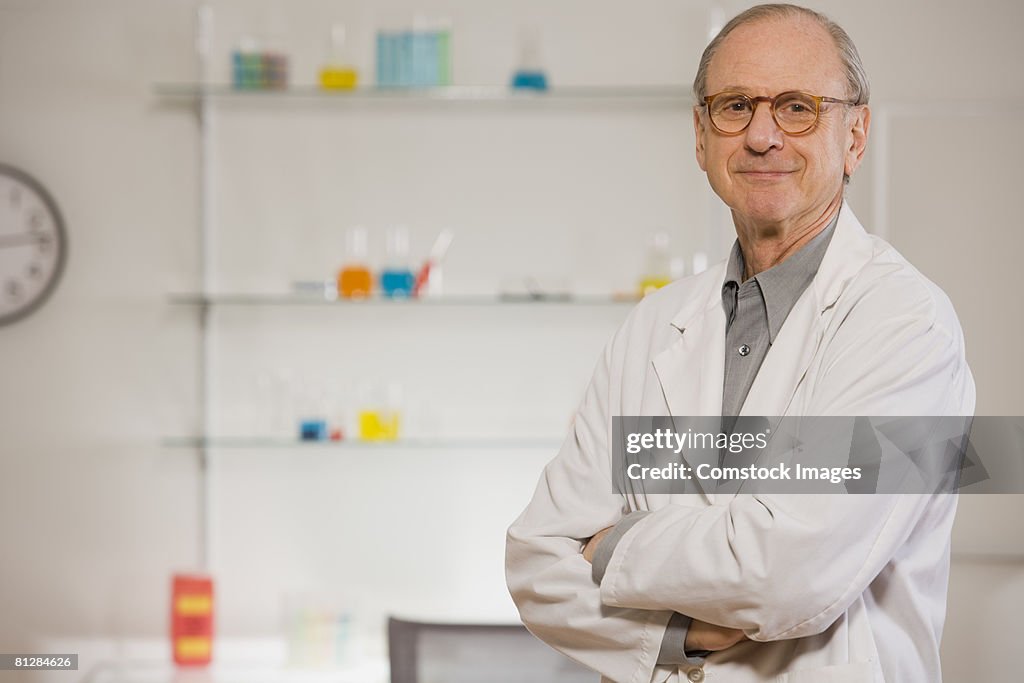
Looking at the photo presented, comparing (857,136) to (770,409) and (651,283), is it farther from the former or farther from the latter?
(651,283)

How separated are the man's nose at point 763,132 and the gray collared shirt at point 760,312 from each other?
0.46 feet

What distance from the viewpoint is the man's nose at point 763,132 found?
1.29 metres

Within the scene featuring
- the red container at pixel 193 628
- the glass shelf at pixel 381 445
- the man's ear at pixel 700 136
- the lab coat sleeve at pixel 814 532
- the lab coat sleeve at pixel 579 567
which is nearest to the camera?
the lab coat sleeve at pixel 814 532

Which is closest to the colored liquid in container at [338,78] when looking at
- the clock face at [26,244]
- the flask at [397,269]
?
the flask at [397,269]

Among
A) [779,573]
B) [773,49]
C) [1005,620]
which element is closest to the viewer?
[779,573]

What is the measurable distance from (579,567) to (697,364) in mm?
285

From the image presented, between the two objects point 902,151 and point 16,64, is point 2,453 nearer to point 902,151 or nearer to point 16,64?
point 16,64

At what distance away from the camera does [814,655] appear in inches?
47.1

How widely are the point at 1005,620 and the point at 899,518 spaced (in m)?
2.11

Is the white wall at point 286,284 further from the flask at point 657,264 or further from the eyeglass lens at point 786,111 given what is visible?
the eyeglass lens at point 786,111

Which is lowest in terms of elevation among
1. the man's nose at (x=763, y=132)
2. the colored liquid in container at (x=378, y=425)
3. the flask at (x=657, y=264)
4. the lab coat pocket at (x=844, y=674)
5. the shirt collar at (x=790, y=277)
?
the lab coat pocket at (x=844, y=674)

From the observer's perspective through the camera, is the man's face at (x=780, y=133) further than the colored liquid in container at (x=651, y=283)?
No

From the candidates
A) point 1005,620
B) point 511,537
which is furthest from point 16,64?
point 1005,620

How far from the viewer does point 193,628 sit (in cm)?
294
